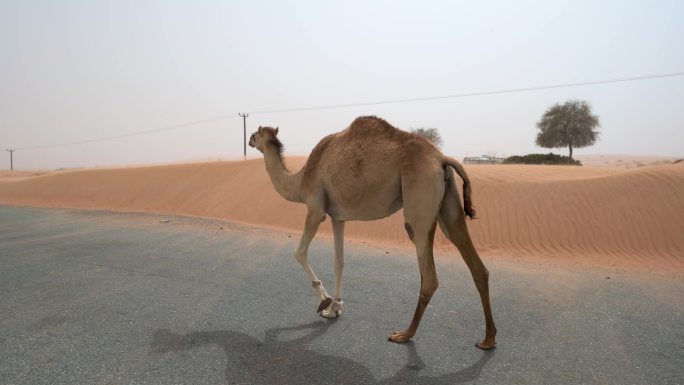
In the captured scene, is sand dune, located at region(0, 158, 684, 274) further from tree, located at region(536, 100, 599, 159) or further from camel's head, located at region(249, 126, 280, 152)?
tree, located at region(536, 100, 599, 159)

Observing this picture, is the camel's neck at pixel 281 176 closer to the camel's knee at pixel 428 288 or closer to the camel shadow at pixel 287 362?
the camel shadow at pixel 287 362

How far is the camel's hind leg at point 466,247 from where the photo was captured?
4.32 metres

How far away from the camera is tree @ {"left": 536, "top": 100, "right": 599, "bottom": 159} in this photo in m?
40.1

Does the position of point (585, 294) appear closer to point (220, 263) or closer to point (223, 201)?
point (220, 263)

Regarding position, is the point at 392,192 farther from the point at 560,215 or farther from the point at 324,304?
the point at 560,215

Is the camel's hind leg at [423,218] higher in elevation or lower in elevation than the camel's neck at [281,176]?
lower

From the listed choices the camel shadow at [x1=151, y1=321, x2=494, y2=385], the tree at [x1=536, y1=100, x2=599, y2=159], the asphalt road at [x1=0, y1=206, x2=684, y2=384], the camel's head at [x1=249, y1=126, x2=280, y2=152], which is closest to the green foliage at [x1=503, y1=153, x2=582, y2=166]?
the tree at [x1=536, y1=100, x2=599, y2=159]

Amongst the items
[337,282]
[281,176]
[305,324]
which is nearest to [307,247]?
[337,282]

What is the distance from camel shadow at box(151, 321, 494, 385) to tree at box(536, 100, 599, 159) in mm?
42990

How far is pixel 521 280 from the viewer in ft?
23.6

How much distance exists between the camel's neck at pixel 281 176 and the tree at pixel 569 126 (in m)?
42.3

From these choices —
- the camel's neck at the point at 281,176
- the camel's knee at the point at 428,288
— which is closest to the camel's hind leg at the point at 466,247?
the camel's knee at the point at 428,288

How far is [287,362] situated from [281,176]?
2612 millimetres

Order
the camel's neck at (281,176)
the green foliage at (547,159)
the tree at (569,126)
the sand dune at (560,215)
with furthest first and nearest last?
the tree at (569,126), the green foliage at (547,159), the sand dune at (560,215), the camel's neck at (281,176)
